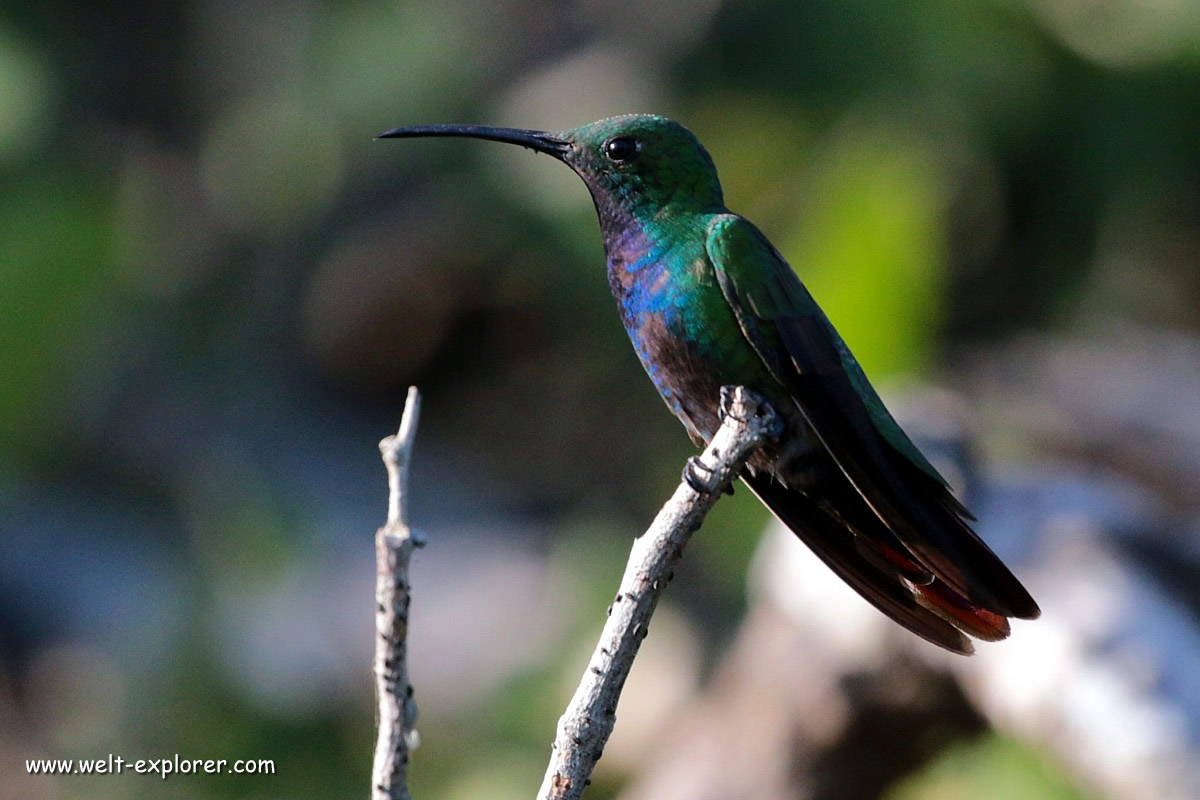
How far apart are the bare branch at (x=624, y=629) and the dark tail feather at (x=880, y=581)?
1.60 feet

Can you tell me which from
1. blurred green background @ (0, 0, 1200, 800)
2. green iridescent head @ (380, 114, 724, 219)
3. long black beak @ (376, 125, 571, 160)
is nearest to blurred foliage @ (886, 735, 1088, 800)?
blurred green background @ (0, 0, 1200, 800)

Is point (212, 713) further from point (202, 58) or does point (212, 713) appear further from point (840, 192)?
point (202, 58)

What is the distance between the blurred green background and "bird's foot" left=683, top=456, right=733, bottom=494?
3057mm

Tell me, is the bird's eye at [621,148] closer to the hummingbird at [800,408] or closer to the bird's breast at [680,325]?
the hummingbird at [800,408]

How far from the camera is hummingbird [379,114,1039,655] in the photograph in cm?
232

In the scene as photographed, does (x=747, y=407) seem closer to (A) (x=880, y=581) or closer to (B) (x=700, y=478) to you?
(B) (x=700, y=478)

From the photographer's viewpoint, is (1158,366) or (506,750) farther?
(1158,366)

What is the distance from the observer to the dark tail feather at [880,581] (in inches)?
94.5

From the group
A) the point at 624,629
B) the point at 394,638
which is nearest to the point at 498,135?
the point at 624,629

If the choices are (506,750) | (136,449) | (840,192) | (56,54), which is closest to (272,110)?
(56,54)

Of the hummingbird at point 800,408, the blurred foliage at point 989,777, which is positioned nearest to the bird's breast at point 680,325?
the hummingbird at point 800,408

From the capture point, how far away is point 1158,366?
19.7 feet

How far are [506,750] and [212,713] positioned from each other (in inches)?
43.3

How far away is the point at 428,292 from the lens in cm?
778
